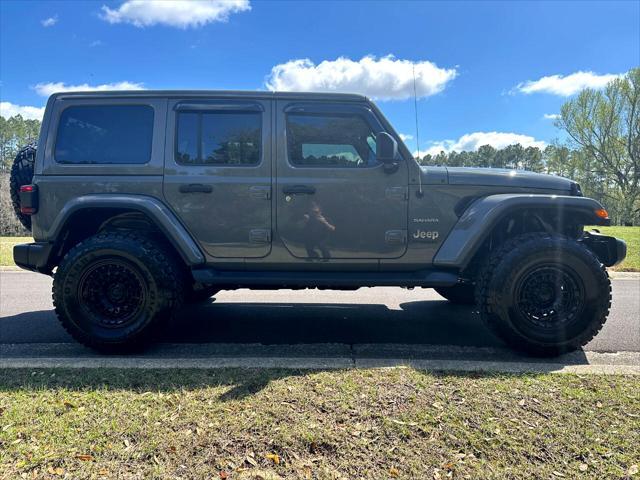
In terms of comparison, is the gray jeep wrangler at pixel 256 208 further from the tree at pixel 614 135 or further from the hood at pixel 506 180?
the tree at pixel 614 135

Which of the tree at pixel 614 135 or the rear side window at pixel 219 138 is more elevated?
the tree at pixel 614 135

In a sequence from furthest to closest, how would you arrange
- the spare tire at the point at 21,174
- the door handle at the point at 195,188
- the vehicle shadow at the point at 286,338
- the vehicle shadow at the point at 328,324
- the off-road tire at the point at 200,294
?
the off-road tire at the point at 200,294 → the vehicle shadow at the point at 328,324 → the spare tire at the point at 21,174 → the door handle at the point at 195,188 → the vehicle shadow at the point at 286,338

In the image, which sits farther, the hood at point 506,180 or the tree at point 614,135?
the tree at point 614,135

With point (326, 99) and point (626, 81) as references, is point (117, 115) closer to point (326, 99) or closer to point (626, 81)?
point (326, 99)

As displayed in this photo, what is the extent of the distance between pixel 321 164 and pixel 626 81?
33.2 m

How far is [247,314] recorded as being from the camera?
15.8 feet

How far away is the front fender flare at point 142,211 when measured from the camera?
3.45 m

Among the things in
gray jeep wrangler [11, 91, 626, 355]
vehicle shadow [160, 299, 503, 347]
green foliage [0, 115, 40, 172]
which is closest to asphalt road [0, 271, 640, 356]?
vehicle shadow [160, 299, 503, 347]

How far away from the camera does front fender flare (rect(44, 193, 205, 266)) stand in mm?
3453

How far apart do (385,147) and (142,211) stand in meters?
2.11

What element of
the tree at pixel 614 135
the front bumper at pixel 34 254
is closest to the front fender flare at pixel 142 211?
the front bumper at pixel 34 254

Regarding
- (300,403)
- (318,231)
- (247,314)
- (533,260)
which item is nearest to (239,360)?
(300,403)

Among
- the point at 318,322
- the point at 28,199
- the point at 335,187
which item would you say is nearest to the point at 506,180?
the point at 335,187

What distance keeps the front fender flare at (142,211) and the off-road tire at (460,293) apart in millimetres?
2968
